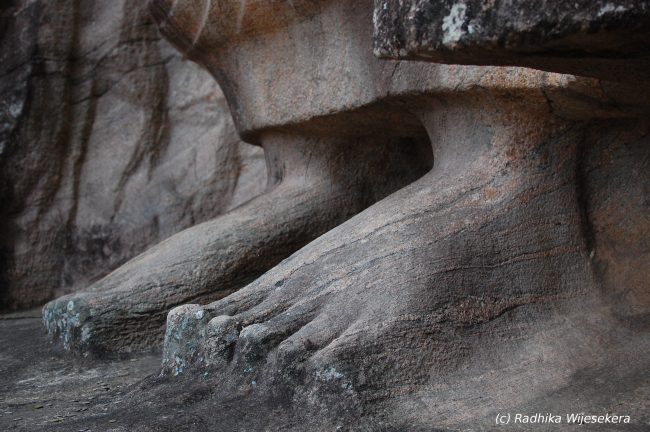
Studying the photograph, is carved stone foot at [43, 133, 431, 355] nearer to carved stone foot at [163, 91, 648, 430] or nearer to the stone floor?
the stone floor

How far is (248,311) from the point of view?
1533 mm

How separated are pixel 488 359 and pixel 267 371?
338 millimetres

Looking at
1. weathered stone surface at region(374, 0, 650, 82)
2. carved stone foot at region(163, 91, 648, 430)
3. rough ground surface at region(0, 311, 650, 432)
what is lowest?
rough ground surface at region(0, 311, 650, 432)

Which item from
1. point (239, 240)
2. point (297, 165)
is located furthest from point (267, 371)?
point (297, 165)

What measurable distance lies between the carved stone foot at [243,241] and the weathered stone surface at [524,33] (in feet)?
3.30

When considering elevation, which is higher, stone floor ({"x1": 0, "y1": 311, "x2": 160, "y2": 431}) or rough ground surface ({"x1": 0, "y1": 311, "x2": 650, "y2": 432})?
rough ground surface ({"x1": 0, "y1": 311, "x2": 650, "y2": 432})

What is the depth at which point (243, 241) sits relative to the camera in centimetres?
201

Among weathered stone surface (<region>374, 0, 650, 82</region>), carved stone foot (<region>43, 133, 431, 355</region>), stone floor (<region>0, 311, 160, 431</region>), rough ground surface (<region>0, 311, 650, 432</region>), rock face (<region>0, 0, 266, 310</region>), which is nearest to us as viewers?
weathered stone surface (<region>374, 0, 650, 82</region>)

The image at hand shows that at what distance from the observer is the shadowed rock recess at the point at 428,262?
1.29 meters

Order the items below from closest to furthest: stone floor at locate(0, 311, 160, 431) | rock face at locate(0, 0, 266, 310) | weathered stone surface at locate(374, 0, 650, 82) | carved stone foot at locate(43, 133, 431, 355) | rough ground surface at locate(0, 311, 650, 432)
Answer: weathered stone surface at locate(374, 0, 650, 82) → rough ground surface at locate(0, 311, 650, 432) → stone floor at locate(0, 311, 160, 431) → carved stone foot at locate(43, 133, 431, 355) → rock face at locate(0, 0, 266, 310)

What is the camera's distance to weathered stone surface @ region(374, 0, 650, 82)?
0.83 m

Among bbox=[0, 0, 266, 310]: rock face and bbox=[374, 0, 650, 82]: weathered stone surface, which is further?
bbox=[0, 0, 266, 310]: rock face

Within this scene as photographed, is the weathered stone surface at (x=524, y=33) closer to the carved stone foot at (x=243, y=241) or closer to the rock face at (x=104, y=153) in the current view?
the carved stone foot at (x=243, y=241)

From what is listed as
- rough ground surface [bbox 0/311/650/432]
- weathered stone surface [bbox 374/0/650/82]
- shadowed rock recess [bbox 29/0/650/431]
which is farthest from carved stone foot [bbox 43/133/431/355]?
weathered stone surface [bbox 374/0/650/82]
